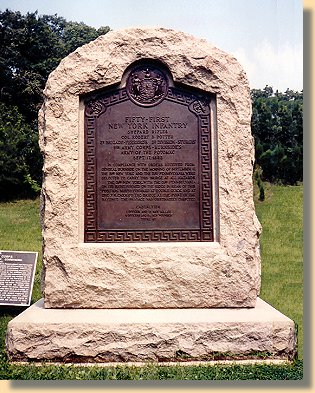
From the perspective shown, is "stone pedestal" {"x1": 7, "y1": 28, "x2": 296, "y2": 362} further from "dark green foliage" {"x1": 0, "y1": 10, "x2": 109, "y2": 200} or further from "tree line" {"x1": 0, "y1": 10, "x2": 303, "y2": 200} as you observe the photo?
"dark green foliage" {"x1": 0, "y1": 10, "x2": 109, "y2": 200}

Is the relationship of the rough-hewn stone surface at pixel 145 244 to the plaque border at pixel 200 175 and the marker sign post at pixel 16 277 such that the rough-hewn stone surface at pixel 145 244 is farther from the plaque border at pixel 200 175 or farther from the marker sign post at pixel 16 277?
the marker sign post at pixel 16 277

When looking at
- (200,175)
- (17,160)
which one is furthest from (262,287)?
(17,160)

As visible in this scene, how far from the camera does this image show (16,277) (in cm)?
668

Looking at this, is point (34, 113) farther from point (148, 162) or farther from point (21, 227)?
point (148, 162)

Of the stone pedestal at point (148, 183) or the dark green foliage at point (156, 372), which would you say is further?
the stone pedestal at point (148, 183)

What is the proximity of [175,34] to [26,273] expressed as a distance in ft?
12.0

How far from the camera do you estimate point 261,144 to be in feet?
45.0

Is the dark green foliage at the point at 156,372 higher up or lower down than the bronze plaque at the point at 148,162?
lower down

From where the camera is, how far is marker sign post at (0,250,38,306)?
6500 millimetres

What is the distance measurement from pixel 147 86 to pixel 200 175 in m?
1.12

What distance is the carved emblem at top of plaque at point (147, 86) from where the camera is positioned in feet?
17.7

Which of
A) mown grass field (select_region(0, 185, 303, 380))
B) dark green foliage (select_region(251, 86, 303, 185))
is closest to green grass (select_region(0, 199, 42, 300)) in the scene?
mown grass field (select_region(0, 185, 303, 380))

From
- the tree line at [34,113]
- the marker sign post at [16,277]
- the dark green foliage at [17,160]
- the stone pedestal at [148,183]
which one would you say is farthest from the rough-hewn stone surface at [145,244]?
the dark green foliage at [17,160]

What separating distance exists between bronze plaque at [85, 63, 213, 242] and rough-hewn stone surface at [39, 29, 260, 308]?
0.13m
